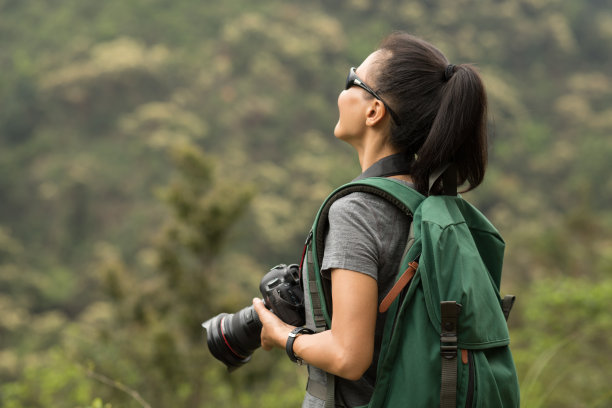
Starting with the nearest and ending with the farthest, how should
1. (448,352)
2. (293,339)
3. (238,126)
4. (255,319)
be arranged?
(448,352) → (293,339) → (255,319) → (238,126)

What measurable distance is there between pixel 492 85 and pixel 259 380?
1809 centimetres

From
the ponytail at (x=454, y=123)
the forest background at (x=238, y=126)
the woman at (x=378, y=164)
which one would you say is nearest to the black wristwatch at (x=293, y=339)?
the woman at (x=378, y=164)

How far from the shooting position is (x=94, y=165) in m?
16.5

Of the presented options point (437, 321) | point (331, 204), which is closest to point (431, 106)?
point (331, 204)

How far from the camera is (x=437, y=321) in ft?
2.49

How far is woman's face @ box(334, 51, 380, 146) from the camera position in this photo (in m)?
0.92

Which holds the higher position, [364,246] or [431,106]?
[431,106]

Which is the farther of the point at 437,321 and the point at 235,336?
the point at 235,336

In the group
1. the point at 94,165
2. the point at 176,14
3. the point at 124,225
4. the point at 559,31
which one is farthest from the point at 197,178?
the point at 559,31

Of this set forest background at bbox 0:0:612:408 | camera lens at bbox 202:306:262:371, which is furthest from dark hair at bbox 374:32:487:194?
forest background at bbox 0:0:612:408

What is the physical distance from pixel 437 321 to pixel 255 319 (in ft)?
1.12

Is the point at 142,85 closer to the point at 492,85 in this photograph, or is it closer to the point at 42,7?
the point at 42,7

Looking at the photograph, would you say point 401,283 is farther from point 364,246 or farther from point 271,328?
point 271,328

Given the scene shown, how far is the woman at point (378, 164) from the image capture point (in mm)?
783
